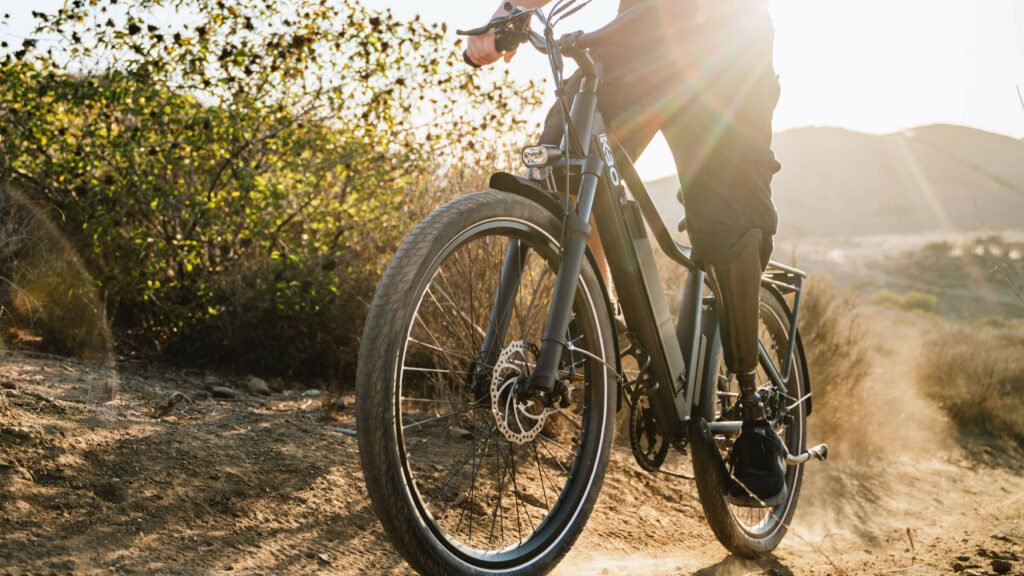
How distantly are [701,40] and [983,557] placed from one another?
2105 millimetres

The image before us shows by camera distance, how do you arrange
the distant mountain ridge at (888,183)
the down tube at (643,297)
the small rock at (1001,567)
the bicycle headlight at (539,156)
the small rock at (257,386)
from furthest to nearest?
1. the distant mountain ridge at (888,183)
2. the small rock at (257,386)
3. the small rock at (1001,567)
4. the down tube at (643,297)
5. the bicycle headlight at (539,156)

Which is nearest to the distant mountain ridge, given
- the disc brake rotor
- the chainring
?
the chainring

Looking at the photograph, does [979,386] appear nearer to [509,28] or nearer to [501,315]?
[501,315]

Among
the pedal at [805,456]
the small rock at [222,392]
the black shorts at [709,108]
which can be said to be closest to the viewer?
the black shorts at [709,108]

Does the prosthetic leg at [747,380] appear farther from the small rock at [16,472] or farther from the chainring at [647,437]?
the small rock at [16,472]

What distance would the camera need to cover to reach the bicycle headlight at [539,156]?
5.72ft

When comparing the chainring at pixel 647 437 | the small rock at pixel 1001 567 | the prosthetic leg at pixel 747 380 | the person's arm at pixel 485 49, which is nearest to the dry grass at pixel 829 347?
the small rock at pixel 1001 567

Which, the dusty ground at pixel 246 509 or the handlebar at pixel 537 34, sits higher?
the handlebar at pixel 537 34

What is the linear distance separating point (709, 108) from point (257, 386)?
2.93 meters

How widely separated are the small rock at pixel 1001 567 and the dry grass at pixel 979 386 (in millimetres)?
5154

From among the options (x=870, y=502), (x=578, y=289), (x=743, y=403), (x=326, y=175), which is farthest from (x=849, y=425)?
(x=578, y=289)

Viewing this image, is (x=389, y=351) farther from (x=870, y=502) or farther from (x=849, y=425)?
(x=849, y=425)

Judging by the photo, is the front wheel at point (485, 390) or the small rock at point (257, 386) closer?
the front wheel at point (485, 390)

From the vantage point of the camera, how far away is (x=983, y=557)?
2598 millimetres
